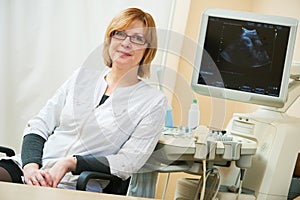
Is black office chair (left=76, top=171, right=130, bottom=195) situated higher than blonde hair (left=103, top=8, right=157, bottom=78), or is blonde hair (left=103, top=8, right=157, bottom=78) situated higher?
blonde hair (left=103, top=8, right=157, bottom=78)

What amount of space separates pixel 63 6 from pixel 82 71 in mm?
812

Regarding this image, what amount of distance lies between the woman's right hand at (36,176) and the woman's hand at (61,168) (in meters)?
0.02

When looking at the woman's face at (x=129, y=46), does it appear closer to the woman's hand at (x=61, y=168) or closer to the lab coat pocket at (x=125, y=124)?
the lab coat pocket at (x=125, y=124)

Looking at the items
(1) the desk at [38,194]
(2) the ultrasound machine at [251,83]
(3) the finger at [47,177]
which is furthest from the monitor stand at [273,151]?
(1) the desk at [38,194]

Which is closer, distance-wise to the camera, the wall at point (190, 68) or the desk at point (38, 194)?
the desk at point (38, 194)

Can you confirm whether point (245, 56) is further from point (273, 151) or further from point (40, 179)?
point (40, 179)

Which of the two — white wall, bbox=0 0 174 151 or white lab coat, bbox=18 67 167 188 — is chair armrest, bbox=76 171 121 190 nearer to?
white lab coat, bbox=18 67 167 188

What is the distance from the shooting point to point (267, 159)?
2395 millimetres

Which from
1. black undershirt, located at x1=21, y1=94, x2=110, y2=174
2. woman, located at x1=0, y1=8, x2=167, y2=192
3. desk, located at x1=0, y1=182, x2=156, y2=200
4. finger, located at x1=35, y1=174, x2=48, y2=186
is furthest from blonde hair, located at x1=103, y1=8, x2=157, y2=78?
desk, located at x1=0, y1=182, x2=156, y2=200

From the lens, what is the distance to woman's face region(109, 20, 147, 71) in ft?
7.40

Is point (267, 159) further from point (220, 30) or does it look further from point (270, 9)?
point (270, 9)

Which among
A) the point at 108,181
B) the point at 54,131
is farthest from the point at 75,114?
the point at 108,181

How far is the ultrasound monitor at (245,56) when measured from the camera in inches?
91.9

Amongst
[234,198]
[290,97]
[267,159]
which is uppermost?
[290,97]
